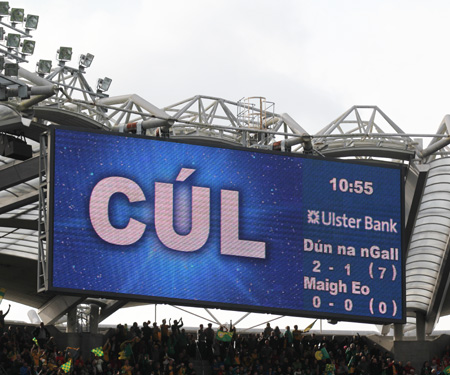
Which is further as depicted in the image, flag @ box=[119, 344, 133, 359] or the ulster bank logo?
flag @ box=[119, 344, 133, 359]

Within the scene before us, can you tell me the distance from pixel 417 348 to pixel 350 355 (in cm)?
347

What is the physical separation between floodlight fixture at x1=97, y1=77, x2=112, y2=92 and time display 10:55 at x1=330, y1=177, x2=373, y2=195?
7677mm

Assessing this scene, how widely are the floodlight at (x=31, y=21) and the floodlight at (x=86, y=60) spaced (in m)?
5.01

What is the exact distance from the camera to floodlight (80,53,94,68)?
126 feet

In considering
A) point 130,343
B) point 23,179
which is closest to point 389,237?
point 130,343

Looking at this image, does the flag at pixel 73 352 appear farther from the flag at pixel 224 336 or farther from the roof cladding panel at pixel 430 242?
the roof cladding panel at pixel 430 242

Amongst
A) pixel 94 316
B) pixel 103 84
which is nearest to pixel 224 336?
pixel 103 84

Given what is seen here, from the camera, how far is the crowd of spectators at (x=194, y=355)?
117ft

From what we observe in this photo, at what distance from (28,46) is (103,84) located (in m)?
5.15

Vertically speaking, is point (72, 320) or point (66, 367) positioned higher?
point (72, 320)

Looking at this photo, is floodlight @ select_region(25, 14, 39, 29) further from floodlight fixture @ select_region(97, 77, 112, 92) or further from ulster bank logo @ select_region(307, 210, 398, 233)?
ulster bank logo @ select_region(307, 210, 398, 233)

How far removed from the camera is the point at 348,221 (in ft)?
119

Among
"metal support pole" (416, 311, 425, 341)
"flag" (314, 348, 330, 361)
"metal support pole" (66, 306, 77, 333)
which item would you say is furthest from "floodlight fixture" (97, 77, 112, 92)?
"metal support pole" (416, 311, 425, 341)

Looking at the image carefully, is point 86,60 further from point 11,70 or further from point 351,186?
point 351,186
